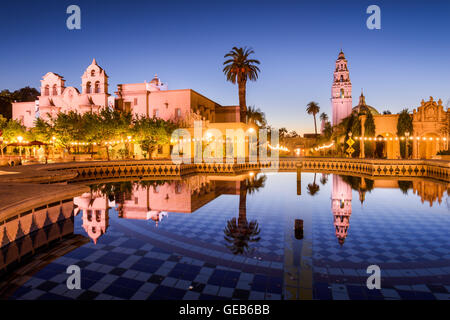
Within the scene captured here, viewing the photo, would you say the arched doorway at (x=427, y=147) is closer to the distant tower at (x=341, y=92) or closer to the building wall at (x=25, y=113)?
the distant tower at (x=341, y=92)

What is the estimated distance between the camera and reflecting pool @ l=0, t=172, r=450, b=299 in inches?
174

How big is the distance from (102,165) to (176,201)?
12.3 m

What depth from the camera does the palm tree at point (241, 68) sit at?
32.2m

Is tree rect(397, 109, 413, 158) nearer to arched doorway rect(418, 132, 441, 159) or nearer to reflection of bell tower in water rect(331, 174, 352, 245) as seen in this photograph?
arched doorway rect(418, 132, 441, 159)

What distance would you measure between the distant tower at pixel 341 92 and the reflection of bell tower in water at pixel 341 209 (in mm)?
53557

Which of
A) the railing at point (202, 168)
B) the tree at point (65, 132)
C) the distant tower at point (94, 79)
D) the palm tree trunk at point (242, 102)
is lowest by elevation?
the railing at point (202, 168)

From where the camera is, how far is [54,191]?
8.69 meters

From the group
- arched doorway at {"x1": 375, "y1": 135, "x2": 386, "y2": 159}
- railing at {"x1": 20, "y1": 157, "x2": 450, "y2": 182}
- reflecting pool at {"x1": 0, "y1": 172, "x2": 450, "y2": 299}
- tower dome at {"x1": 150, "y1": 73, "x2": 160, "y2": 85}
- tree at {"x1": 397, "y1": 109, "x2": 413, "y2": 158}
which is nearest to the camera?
reflecting pool at {"x1": 0, "y1": 172, "x2": 450, "y2": 299}

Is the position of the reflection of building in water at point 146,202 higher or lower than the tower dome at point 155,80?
lower

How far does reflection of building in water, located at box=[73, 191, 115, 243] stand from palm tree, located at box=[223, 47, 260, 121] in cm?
2259

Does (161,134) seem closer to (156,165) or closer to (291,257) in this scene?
(156,165)

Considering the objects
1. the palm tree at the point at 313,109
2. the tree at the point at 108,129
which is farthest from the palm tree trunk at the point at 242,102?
the palm tree at the point at 313,109

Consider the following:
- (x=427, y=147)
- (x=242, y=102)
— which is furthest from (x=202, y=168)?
(x=427, y=147)

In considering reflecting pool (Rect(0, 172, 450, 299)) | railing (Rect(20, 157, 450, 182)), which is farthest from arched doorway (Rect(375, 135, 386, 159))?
reflecting pool (Rect(0, 172, 450, 299))
